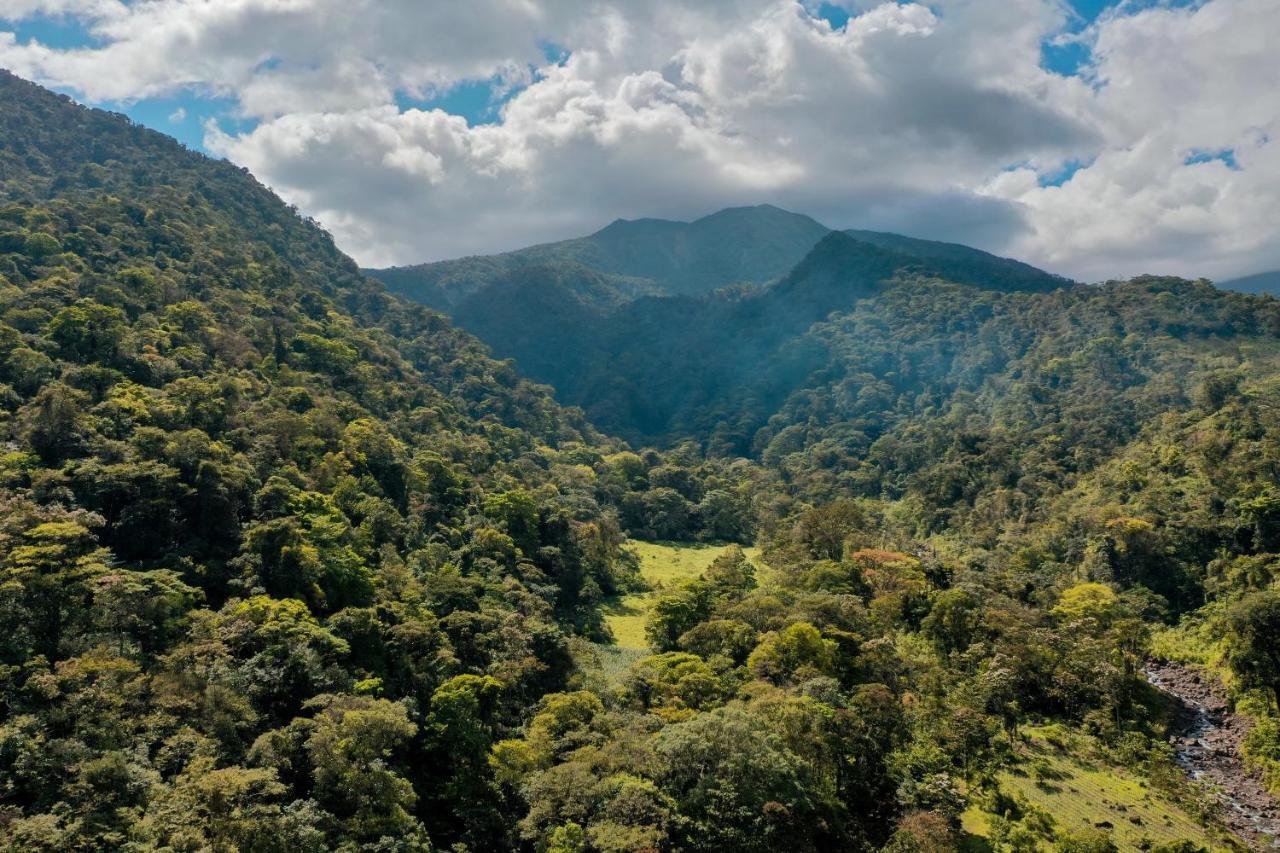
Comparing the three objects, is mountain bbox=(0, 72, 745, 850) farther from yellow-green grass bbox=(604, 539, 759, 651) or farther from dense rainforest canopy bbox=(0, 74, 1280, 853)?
yellow-green grass bbox=(604, 539, 759, 651)

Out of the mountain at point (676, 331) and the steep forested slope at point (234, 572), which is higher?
the mountain at point (676, 331)

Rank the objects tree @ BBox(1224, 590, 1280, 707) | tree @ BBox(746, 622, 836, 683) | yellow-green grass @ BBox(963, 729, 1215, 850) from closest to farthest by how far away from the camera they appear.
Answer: yellow-green grass @ BBox(963, 729, 1215, 850) → tree @ BBox(746, 622, 836, 683) → tree @ BBox(1224, 590, 1280, 707)

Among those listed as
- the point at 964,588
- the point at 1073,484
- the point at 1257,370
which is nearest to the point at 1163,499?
the point at 1073,484

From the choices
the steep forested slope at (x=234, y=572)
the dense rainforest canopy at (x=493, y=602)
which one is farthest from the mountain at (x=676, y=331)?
the steep forested slope at (x=234, y=572)

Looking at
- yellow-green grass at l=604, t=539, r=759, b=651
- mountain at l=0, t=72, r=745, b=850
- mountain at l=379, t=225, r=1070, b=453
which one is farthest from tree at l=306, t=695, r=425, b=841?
mountain at l=379, t=225, r=1070, b=453

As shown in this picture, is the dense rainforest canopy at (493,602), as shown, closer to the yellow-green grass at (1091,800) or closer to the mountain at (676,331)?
the yellow-green grass at (1091,800)

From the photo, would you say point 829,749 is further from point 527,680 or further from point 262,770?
point 262,770
